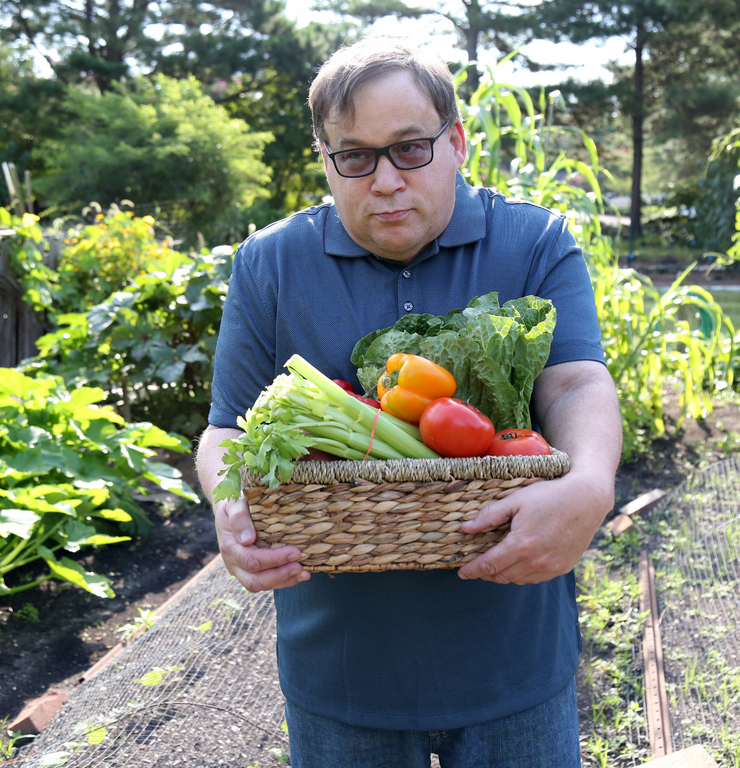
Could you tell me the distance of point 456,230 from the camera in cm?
142

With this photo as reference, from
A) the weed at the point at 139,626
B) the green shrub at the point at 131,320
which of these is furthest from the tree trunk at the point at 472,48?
the weed at the point at 139,626

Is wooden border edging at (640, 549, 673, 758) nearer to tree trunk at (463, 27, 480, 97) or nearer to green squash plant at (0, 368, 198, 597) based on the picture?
green squash plant at (0, 368, 198, 597)

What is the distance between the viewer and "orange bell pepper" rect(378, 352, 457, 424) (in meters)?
1.15

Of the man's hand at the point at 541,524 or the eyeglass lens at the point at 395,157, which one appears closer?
the man's hand at the point at 541,524

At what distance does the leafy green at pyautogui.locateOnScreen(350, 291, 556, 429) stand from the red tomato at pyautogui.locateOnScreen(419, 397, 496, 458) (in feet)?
0.38

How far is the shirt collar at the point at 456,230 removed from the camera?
141 centimetres

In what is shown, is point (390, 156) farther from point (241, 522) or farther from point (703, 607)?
point (703, 607)

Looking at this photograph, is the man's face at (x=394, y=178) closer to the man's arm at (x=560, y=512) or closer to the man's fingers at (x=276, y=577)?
the man's arm at (x=560, y=512)

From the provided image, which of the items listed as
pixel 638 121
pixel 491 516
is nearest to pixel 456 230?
pixel 491 516

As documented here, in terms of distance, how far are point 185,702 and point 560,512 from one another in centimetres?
168

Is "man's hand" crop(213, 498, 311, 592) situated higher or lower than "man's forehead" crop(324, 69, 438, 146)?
lower

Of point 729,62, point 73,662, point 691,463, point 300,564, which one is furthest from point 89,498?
point 729,62

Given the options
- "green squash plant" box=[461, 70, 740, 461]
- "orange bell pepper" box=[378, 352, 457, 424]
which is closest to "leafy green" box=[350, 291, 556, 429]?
"orange bell pepper" box=[378, 352, 457, 424]

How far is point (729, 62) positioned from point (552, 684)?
26.0 meters
